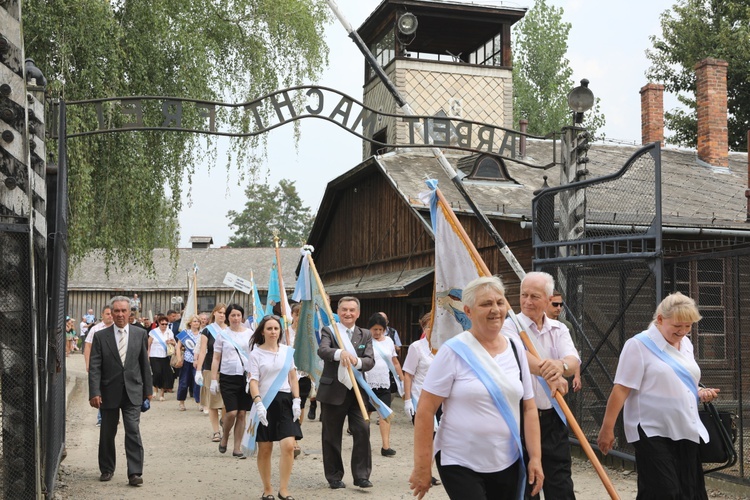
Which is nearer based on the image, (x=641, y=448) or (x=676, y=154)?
(x=641, y=448)

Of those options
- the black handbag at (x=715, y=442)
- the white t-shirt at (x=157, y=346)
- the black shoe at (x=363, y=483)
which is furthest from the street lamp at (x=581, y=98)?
the white t-shirt at (x=157, y=346)

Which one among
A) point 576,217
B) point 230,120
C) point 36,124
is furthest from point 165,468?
point 230,120

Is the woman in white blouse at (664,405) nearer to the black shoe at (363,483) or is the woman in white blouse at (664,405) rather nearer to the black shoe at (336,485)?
the black shoe at (363,483)

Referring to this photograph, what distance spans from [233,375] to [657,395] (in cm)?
740

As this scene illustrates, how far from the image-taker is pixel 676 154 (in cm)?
2748

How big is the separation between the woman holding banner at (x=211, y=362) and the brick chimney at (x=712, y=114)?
16652 millimetres

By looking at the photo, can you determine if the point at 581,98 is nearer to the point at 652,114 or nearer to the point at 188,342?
the point at 188,342

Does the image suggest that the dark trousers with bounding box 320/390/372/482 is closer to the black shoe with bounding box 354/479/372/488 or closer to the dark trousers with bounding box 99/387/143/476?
the black shoe with bounding box 354/479/372/488

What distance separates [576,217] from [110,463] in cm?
636

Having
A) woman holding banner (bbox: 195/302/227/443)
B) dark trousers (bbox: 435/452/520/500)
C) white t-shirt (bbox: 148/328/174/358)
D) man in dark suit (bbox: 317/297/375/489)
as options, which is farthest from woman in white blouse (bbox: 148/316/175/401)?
dark trousers (bbox: 435/452/520/500)

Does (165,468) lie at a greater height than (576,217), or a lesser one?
lesser

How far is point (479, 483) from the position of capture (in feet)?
17.1

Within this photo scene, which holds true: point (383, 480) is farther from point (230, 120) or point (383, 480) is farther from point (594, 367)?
point (230, 120)

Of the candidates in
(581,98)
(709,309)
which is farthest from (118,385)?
(709,309)
